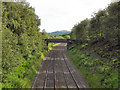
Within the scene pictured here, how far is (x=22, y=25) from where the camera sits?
1941cm

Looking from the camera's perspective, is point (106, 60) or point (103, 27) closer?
point (106, 60)

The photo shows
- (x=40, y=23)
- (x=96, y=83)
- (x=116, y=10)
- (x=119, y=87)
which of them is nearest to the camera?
(x=119, y=87)

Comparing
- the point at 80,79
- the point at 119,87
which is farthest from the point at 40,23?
the point at 119,87

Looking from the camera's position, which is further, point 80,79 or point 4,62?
point 80,79

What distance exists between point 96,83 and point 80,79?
2.93 metres

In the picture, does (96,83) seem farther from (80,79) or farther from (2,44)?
(2,44)

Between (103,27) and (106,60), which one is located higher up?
(103,27)

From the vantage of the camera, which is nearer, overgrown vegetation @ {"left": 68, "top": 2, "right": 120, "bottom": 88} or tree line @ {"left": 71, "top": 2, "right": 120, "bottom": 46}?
overgrown vegetation @ {"left": 68, "top": 2, "right": 120, "bottom": 88}

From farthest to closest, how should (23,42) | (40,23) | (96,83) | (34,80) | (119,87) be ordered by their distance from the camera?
1. (40,23)
2. (23,42)
3. (34,80)
4. (96,83)
5. (119,87)

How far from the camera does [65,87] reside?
14727mm

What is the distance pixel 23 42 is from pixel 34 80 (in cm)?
617

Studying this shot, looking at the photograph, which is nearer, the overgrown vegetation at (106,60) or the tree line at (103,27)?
the overgrown vegetation at (106,60)

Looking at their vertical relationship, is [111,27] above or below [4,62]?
above

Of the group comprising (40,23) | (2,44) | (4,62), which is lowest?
(4,62)
